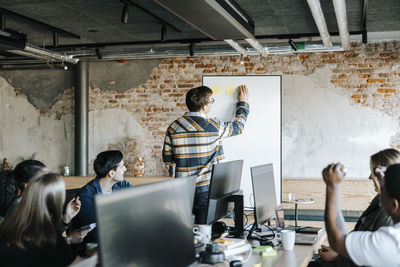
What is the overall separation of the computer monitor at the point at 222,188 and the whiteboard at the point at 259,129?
2.48 m

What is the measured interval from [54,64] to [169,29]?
234cm

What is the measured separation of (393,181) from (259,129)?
383 cm

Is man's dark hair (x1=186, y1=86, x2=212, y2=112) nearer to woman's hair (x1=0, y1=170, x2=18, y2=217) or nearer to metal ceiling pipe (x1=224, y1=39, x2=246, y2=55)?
woman's hair (x1=0, y1=170, x2=18, y2=217)

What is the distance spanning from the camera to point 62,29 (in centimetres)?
579

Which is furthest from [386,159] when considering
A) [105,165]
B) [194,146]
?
[105,165]

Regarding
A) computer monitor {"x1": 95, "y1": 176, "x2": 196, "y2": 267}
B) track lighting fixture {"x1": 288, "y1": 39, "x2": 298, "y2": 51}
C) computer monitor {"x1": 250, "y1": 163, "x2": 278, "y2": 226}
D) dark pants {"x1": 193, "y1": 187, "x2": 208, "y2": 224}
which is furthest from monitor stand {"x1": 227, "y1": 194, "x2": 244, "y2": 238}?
track lighting fixture {"x1": 288, "y1": 39, "x2": 298, "y2": 51}

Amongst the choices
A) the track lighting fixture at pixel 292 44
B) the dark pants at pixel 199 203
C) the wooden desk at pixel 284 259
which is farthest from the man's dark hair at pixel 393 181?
the track lighting fixture at pixel 292 44

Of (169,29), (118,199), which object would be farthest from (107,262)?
(169,29)

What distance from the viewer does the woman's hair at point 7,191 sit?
8.98ft

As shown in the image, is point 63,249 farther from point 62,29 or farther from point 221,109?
point 62,29

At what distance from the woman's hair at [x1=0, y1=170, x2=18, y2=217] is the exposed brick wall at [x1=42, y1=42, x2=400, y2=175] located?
3.89 m

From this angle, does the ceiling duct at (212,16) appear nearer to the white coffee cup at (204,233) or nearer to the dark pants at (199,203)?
the dark pants at (199,203)

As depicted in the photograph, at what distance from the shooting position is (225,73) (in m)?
6.45

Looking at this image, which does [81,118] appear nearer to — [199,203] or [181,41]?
[181,41]
